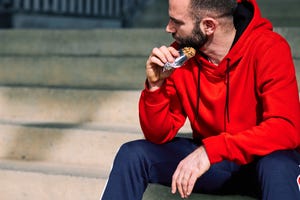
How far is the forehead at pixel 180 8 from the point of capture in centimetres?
243

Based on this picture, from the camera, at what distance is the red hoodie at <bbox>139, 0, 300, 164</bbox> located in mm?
2275

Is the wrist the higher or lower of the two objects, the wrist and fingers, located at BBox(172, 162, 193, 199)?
the higher

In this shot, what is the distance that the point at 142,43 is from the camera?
4043mm

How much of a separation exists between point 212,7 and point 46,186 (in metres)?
1.13

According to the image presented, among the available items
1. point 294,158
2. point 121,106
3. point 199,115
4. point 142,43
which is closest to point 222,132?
point 199,115

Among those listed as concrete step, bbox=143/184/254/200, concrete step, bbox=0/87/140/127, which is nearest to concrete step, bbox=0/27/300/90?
concrete step, bbox=0/87/140/127

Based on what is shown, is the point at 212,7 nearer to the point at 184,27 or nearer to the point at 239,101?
the point at 184,27

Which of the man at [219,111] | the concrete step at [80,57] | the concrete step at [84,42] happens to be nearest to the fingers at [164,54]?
the man at [219,111]

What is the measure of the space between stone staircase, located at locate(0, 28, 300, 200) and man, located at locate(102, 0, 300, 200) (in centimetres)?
21

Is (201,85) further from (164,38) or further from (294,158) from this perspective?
(164,38)

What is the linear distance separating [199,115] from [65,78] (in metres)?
1.49

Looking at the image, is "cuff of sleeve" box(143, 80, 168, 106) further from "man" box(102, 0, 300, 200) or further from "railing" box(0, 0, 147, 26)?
"railing" box(0, 0, 147, 26)

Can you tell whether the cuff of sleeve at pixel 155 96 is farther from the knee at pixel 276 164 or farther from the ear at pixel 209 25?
the knee at pixel 276 164

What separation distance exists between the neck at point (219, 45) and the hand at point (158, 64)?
148 millimetres
